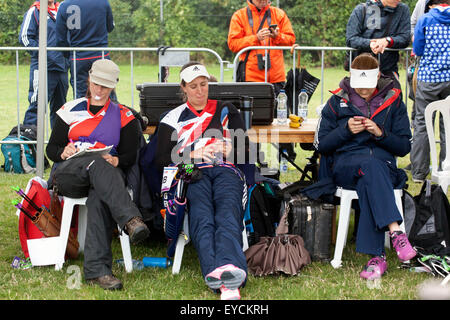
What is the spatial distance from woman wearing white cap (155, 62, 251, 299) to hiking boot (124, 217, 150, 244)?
11.4 inches

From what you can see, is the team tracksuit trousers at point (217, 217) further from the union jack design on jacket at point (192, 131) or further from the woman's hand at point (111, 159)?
the woman's hand at point (111, 159)

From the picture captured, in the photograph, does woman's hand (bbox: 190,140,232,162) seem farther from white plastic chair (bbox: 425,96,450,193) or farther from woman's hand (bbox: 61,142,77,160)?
white plastic chair (bbox: 425,96,450,193)

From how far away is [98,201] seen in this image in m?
4.00

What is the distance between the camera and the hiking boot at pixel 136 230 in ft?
12.5

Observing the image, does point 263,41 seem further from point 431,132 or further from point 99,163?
point 99,163

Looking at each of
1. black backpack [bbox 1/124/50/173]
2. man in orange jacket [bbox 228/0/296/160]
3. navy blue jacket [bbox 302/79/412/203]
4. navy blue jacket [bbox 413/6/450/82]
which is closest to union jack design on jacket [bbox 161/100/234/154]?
navy blue jacket [bbox 302/79/412/203]

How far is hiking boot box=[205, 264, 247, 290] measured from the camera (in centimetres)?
358

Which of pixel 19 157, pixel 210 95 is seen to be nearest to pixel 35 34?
pixel 19 157

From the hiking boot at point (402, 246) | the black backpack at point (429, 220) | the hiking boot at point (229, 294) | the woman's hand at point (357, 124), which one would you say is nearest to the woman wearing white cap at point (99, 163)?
the hiking boot at point (229, 294)

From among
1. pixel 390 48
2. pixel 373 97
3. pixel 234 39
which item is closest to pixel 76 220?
pixel 373 97

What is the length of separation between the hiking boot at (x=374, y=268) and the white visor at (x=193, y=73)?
1546 mm

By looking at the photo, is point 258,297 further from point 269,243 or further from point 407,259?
point 407,259

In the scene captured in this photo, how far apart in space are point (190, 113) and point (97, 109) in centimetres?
60

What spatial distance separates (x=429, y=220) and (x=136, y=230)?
6.28 ft
